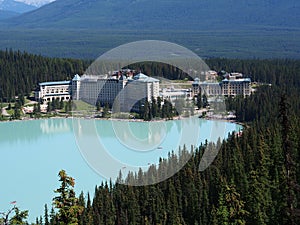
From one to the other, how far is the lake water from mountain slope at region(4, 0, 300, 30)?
53.2 m

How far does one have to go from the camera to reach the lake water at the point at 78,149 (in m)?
10.7

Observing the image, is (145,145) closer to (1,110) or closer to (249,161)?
(249,161)

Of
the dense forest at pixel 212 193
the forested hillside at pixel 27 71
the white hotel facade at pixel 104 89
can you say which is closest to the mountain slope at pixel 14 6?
the forested hillside at pixel 27 71

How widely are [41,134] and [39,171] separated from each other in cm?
520

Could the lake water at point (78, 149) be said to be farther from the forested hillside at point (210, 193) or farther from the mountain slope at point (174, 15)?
the mountain slope at point (174, 15)

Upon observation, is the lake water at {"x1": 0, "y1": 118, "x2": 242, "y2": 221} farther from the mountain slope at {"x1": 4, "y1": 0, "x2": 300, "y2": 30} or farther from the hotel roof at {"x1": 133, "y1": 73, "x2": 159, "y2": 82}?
the mountain slope at {"x1": 4, "y1": 0, "x2": 300, "y2": 30}

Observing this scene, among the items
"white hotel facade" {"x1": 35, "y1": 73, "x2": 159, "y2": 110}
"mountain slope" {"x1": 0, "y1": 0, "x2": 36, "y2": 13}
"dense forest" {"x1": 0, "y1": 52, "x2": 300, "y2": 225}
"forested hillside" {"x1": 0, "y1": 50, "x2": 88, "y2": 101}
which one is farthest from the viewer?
"mountain slope" {"x1": 0, "y1": 0, "x2": 36, "y2": 13}

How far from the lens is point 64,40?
60031 mm

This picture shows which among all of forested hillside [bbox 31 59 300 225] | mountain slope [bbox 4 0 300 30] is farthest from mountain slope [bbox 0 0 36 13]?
forested hillside [bbox 31 59 300 225]

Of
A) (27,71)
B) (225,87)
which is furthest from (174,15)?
(225,87)

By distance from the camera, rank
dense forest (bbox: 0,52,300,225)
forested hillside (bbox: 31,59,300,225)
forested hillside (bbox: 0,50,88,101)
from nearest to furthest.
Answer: dense forest (bbox: 0,52,300,225), forested hillside (bbox: 31,59,300,225), forested hillside (bbox: 0,50,88,101)

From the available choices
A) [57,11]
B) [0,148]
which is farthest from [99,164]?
[57,11]

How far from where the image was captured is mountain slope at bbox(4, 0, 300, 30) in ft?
237

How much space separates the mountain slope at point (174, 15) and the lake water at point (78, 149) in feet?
175
